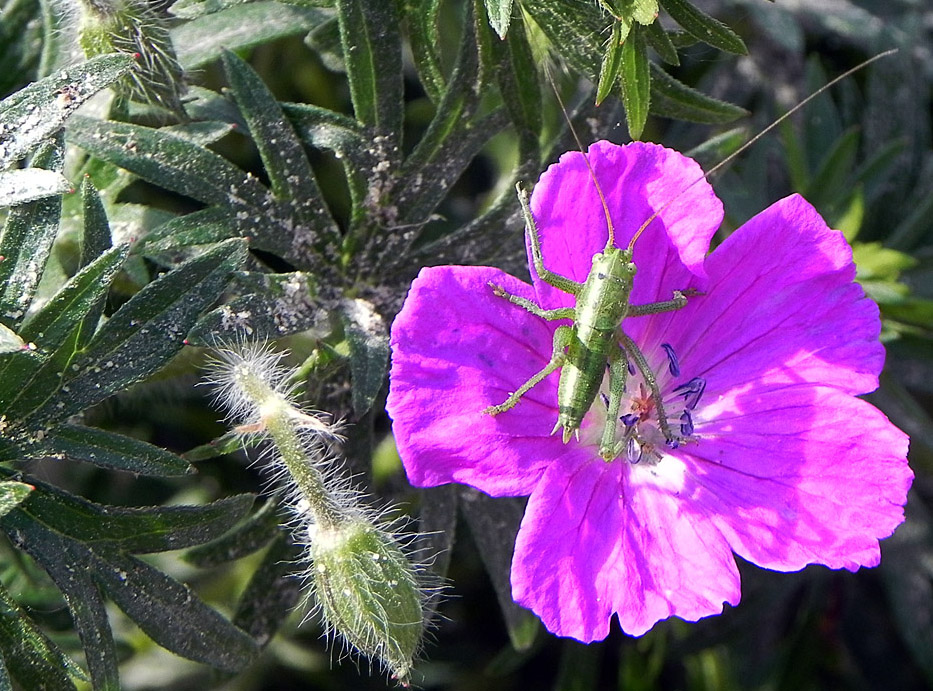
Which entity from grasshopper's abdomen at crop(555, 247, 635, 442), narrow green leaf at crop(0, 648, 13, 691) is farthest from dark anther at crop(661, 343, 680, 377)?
narrow green leaf at crop(0, 648, 13, 691)

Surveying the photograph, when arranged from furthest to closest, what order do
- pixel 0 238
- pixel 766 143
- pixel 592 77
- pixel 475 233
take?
pixel 766 143 < pixel 475 233 < pixel 592 77 < pixel 0 238

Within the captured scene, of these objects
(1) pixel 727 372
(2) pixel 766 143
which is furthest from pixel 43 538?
(2) pixel 766 143

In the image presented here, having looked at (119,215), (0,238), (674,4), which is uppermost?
(674,4)

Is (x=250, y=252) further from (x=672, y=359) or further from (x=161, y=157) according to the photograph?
(x=672, y=359)

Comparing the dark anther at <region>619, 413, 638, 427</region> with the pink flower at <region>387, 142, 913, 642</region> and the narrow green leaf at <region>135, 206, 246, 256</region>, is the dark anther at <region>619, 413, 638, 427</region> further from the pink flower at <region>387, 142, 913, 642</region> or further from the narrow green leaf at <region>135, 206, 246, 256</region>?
the narrow green leaf at <region>135, 206, 246, 256</region>

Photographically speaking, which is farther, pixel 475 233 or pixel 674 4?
pixel 475 233

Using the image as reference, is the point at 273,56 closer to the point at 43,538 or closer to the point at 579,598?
the point at 43,538

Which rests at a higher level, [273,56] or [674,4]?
[674,4]
